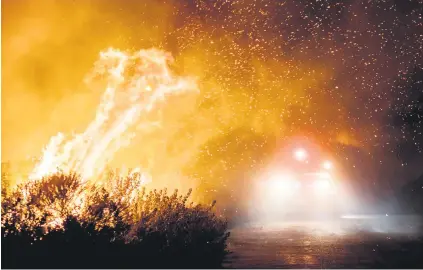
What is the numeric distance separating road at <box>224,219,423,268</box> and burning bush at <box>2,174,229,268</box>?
4.99 feet

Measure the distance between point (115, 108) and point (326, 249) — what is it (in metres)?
7.61

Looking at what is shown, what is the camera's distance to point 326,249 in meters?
14.1

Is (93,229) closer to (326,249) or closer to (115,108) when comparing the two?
(115,108)

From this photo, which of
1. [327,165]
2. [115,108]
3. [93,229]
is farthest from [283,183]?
[93,229]

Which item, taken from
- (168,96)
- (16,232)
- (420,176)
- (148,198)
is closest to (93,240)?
(16,232)

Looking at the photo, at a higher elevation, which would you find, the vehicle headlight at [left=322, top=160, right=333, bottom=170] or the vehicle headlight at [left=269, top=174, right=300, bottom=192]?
the vehicle headlight at [left=322, top=160, right=333, bottom=170]

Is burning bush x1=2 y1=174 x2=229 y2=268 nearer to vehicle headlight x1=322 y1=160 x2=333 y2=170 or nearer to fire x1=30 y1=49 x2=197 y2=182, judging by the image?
fire x1=30 y1=49 x2=197 y2=182

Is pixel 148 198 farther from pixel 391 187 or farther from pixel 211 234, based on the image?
pixel 391 187

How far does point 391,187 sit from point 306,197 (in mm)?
12697

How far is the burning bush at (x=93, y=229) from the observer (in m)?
9.02

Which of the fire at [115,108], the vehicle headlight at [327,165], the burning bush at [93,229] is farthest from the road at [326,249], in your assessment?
the vehicle headlight at [327,165]

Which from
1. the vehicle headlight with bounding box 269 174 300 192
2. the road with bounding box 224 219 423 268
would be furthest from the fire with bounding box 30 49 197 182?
the vehicle headlight with bounding box 269 174 300 192

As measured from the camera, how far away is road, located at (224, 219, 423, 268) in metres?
11.5

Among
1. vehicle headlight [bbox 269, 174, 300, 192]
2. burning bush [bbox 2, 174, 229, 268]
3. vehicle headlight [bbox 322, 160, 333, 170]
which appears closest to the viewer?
burning bush [bbox 2, 174, 229, 268]
